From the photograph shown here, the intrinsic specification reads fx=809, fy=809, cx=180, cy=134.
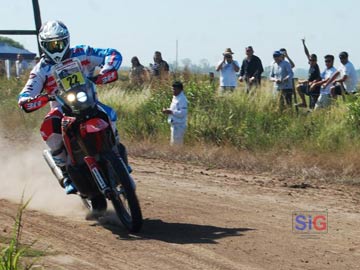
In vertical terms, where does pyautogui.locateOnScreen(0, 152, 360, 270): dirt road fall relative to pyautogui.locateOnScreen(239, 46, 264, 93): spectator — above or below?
below

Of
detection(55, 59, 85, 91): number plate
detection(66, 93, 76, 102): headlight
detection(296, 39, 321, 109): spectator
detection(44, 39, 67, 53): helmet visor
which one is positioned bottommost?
detection(296, 39, 321, 109): spectator

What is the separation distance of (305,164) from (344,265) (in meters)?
5.68

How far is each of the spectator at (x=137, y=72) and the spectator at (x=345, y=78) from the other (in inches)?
228

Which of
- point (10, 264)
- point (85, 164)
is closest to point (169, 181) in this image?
point (85, 164)

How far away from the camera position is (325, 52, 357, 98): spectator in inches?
613

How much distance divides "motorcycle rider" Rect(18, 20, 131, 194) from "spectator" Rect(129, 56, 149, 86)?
1115cm

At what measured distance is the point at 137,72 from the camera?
2033 cm

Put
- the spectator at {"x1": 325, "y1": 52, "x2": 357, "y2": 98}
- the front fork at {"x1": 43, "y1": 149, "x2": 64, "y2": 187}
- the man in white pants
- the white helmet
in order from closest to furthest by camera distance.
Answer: the white helmet < the front fork at {"x1": 43, "y1": 149, "x2": 64, "y2": 187} < the man in white pants < the spectator at {"x1": 325, "y1": 52, "x2": 357, "y2": 98}

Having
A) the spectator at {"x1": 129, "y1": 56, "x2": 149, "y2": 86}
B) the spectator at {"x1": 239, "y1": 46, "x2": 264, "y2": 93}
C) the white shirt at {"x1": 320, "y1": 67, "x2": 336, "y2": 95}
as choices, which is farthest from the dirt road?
the spectator at {"x1": 129, "y1": 56, "x2": 149, "y2": 86}

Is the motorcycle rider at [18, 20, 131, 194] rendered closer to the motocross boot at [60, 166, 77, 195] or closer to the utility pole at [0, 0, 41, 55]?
the motocross boot at [60, 166, 77, 195]

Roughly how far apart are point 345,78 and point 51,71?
27.6 feet

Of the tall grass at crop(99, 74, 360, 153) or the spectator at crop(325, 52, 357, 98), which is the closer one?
the tall grass at crop(99, 74, 360, 153)

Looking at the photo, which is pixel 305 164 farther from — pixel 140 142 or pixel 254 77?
pixel 254 77

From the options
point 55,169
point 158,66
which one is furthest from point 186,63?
point 55,169
